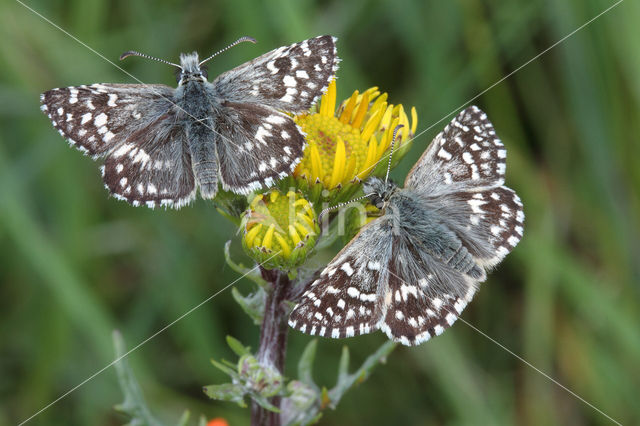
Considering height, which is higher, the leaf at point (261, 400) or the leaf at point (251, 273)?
the leaf at point (251, 273)

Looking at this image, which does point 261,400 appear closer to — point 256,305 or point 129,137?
point 256,305

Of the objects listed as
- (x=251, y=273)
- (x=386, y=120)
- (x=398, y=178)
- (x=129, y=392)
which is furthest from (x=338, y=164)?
(x=398, y=178)

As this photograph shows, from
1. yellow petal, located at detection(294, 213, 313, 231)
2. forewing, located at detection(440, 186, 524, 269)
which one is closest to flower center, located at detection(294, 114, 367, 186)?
yellow petal, located at detection(294, 213, 313, 231)

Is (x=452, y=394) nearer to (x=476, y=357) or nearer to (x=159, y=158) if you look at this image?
(x=476, y=357)

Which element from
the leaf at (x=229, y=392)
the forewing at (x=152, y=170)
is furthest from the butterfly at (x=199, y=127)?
the leaf at (x=229, y=392)

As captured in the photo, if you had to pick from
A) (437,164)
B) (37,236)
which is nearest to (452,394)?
(437,164)

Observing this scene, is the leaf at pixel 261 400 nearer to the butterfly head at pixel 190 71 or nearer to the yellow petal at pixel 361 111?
the yellow petal at pixel 361 111

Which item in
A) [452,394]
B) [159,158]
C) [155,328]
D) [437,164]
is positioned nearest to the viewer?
[159,158]
